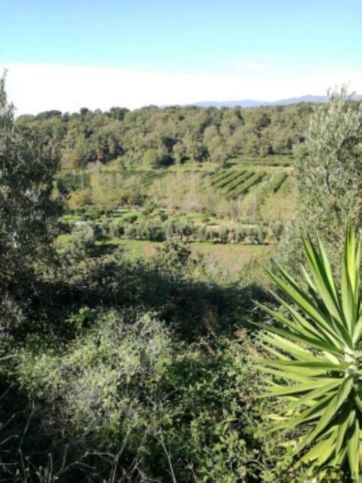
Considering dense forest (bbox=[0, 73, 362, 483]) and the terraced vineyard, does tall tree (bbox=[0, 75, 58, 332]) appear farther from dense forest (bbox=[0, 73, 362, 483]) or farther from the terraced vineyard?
the terraced vineyard

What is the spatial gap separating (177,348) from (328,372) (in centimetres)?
315

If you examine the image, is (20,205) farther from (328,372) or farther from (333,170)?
(333,170)

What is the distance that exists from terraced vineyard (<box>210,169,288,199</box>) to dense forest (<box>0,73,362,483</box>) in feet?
177

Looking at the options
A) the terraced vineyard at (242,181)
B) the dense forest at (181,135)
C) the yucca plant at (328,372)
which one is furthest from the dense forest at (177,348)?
the dense forest at (181,135)

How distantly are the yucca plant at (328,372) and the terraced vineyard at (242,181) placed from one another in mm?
58062

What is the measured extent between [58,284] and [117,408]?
14.2 feet

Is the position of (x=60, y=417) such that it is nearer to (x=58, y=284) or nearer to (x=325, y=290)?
(x=325, y=290)

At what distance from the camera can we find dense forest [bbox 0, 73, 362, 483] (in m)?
4.15

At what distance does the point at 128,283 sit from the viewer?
370 inches

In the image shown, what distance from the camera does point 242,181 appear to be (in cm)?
7188

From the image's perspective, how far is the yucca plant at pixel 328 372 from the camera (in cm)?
370

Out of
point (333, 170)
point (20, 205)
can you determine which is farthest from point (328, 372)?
point (20, 205)

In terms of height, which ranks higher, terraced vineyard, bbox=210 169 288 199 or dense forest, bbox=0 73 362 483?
dense forest, bbox=0 73 362 483

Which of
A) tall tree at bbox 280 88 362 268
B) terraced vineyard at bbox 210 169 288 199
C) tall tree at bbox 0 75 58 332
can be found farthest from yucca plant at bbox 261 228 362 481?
terraced vineyard at bbox 210 169 288 199
